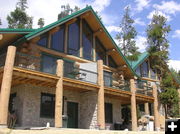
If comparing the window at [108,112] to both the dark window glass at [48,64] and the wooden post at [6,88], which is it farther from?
the wooden post at [6,88]

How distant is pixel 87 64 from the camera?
62.6 ft

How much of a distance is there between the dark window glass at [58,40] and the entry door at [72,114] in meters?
4.63

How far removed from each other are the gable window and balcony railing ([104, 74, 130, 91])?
3453 millimetres

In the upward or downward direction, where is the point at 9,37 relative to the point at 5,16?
downward

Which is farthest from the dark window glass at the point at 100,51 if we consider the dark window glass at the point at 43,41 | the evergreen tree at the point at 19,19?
the evergreen tree at the point at 19,19

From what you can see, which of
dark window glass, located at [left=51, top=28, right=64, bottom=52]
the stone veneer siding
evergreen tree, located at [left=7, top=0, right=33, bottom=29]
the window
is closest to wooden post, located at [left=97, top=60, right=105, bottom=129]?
the stone veneer siding

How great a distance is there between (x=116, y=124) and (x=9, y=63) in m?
11.8

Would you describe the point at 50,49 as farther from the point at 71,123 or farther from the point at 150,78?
the point at 150,78

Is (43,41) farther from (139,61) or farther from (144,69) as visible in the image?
Answer: (144,69)

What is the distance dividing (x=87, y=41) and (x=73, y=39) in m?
1.73

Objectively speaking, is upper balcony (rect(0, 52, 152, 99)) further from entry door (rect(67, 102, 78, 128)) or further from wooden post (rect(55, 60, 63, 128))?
entry door (rect(67, 102, 78, 128))

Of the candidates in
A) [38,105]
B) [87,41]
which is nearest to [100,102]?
[38,105]

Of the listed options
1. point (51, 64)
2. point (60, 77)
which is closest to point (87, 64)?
point (51, 64)

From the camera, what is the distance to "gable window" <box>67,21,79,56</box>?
1983 centimetres
